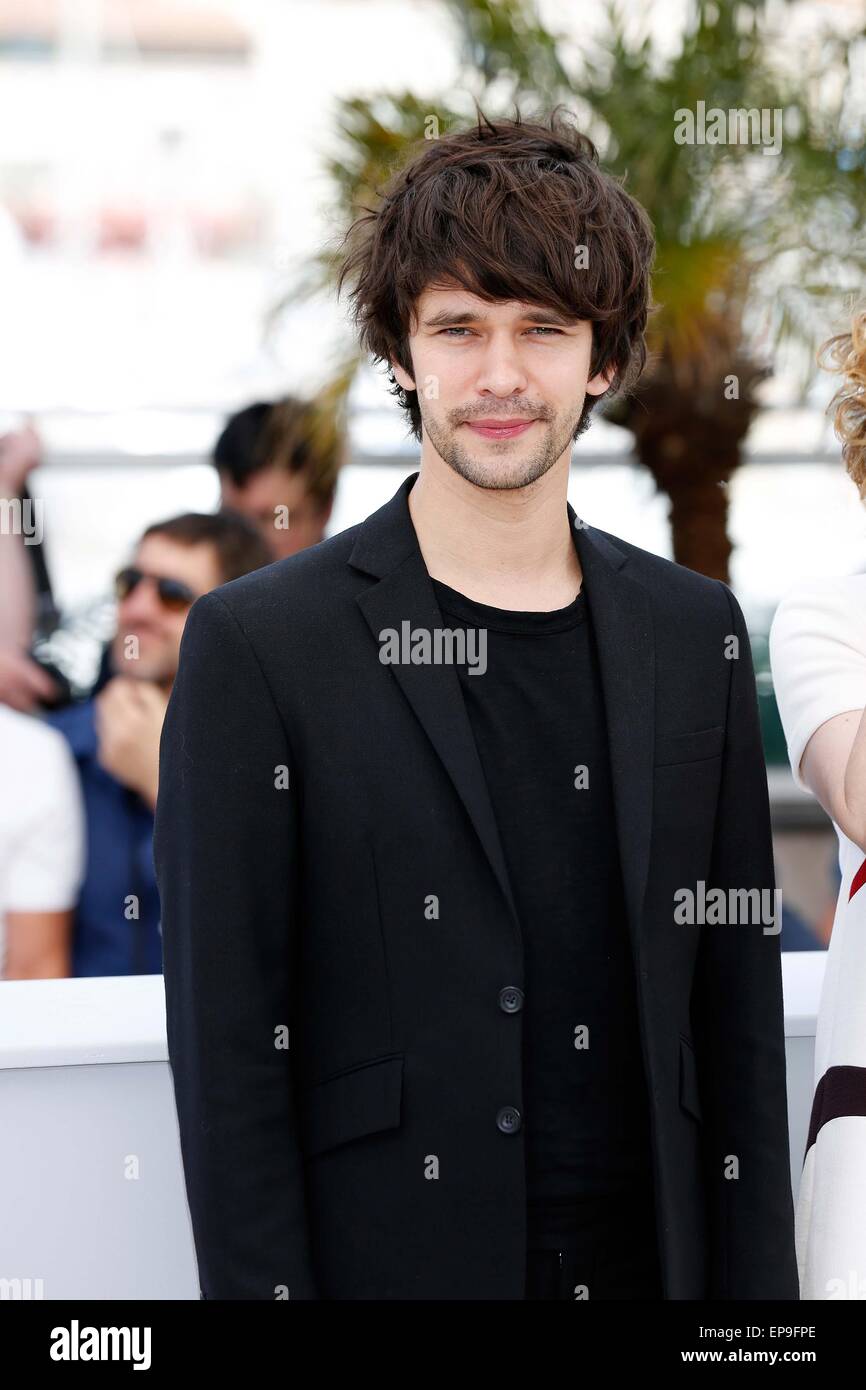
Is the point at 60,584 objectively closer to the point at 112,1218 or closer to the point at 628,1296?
the point at 112,1218

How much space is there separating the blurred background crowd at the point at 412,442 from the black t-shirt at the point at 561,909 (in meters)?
0.66

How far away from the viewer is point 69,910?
10.9 ft

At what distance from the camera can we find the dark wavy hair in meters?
1.77

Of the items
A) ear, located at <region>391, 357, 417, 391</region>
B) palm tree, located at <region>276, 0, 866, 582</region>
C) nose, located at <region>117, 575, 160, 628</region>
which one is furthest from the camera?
palm tree, located at <region>276, 0, 866, 582</region>

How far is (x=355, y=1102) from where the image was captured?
65.7 inches

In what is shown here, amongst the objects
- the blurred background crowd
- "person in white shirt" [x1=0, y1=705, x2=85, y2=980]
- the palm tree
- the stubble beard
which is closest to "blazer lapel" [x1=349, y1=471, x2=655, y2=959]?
the stubble beard

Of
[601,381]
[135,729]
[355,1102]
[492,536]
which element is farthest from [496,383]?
[135,729]

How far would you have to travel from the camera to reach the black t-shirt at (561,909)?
1.71 meters

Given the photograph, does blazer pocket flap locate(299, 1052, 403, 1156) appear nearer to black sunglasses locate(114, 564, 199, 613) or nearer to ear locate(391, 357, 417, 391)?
ear locate(391, 357, 417, 391)

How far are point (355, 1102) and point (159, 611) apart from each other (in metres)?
2.24

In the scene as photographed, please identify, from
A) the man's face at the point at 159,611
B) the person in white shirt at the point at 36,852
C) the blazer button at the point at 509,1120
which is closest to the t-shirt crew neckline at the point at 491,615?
the blazer button at the point at 509,1120

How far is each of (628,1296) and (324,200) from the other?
4318mm

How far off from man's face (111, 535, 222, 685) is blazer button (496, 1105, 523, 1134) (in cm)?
224

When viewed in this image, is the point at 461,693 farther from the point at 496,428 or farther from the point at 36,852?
the point at 36,852
